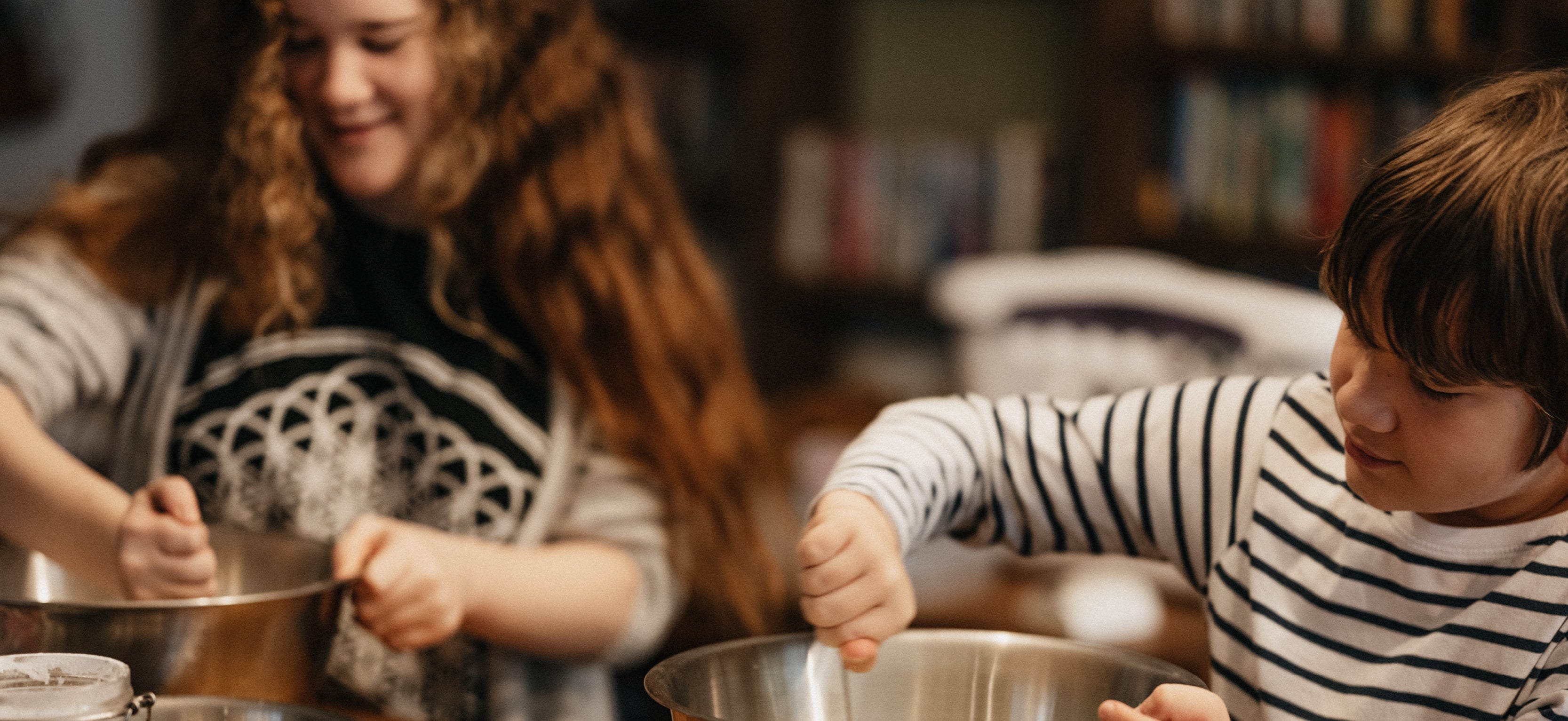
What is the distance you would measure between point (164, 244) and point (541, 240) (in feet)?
0.78

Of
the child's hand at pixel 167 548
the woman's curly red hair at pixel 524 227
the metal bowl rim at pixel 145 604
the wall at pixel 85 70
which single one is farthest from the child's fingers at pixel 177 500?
the wall at pixel 85 70

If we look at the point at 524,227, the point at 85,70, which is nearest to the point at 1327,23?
the point at 524,227

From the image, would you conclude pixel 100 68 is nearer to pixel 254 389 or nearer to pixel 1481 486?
pixel 254 389

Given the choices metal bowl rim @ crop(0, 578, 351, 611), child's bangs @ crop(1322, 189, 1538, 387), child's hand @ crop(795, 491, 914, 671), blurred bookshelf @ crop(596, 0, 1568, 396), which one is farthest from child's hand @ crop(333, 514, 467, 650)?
blurred bookshelf @ crop(596, 0, 1568, 396)

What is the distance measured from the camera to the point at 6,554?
0.68 metres

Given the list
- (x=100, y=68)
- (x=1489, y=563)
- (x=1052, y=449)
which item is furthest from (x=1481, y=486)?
(x=100, y=68)

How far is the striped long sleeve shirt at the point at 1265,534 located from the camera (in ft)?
1.87

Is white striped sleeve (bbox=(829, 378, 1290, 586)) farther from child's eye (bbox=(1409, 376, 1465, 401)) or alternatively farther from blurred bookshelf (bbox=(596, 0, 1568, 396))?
blurred bookshelf (bbox=(596, 0, 1568, 396))

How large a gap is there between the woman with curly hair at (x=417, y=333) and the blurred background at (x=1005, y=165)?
1.88 ft

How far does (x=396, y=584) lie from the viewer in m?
0.67

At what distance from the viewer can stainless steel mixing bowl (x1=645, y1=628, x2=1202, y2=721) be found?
1.68 feet

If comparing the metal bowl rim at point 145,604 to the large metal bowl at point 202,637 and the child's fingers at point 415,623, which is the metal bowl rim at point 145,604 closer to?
the large metal bowl at point 202,637

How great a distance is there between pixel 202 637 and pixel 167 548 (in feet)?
0.39

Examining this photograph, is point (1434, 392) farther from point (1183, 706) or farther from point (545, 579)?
point (545, 579)
